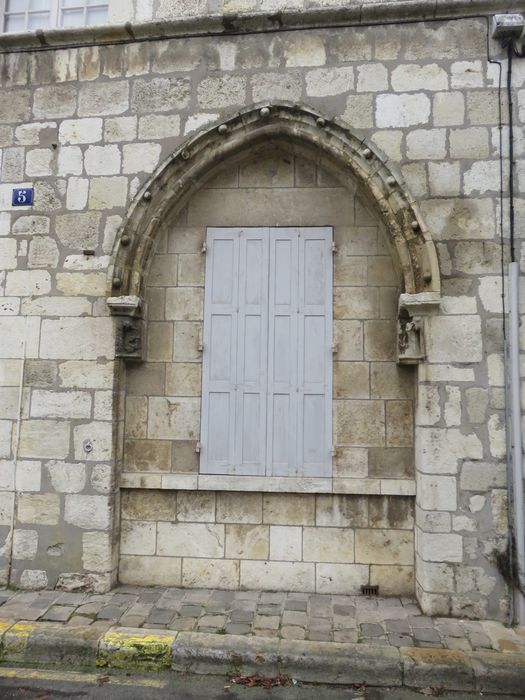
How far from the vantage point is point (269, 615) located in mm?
3625

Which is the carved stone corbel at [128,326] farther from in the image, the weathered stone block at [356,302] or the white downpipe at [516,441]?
the white downpipe at [516,441]

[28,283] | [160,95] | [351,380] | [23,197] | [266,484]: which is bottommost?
[266,484]

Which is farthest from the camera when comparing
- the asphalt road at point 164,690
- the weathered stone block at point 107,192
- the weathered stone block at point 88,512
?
the weathered stone block at point 107,192

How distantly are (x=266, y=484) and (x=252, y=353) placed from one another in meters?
1.08

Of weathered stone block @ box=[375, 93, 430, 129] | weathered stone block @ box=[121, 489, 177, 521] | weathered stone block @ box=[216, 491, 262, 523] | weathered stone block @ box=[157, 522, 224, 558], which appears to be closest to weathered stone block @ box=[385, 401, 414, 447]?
weathered stone block @ box=[216, 491, 262, 523]

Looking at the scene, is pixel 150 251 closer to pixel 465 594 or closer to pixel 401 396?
pixel 401 396

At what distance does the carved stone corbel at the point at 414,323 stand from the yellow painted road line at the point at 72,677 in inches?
110

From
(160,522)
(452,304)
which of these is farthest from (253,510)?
(452,304)

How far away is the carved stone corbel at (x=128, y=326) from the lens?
13.5 ft

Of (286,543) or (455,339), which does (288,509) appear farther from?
(455,339)

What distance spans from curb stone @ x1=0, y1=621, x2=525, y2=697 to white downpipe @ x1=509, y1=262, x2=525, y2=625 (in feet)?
1.77

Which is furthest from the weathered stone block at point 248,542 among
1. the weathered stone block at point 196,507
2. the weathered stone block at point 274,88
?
the weathered stone block at point 274,88

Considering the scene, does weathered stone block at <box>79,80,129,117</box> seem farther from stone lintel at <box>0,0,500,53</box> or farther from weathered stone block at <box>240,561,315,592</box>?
weathered stone block at <box>240,561,315,592</box>

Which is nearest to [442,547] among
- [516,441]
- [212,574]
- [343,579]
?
[343,579]
